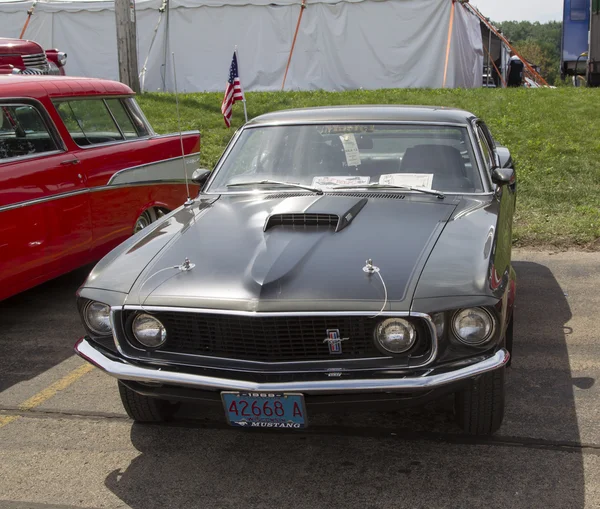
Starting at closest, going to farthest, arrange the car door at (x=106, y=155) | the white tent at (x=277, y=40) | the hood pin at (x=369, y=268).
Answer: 1. the hood pin at (x=369, y=268)
2. the car door at (x=106, y=155)
3. the white tent at (x=277, y=40)

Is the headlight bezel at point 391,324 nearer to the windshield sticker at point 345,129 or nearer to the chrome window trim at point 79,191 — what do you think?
the windshield sticker at point 345,129

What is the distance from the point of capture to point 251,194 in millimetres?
4727

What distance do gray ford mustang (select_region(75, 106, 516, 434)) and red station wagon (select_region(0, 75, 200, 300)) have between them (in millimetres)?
1599

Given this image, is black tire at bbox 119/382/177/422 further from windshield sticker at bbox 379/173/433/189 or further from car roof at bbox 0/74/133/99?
car roof at bbox 0/74/133/99

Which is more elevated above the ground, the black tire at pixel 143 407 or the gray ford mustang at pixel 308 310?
the gray ford mustang at pixel 308 310

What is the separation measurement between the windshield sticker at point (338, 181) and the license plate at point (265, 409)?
1733 millimetres

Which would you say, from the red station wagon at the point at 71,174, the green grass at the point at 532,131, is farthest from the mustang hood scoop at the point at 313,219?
the green grass at the point at 532,131

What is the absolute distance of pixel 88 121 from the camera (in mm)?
6715

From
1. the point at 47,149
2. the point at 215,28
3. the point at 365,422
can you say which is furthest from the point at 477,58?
the point at 365,422

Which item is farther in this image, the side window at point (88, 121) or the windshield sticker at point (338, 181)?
the side window at point (88, 121)

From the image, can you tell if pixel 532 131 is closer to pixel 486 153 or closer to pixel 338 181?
pixel 486 153

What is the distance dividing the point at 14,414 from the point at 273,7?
48.5 feet

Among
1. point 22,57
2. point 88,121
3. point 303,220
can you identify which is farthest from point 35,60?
point 303,220

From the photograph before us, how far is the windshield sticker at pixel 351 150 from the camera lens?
4.82 metres
